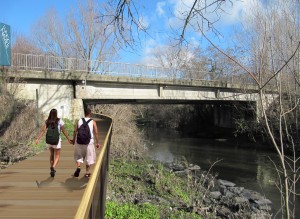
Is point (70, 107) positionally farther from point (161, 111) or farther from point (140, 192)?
point (161, 111)

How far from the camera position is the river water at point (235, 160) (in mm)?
18250

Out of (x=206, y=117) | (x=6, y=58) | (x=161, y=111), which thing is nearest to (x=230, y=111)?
(x=206, y=117)

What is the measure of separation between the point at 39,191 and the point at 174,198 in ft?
21.8

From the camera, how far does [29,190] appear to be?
744 cm

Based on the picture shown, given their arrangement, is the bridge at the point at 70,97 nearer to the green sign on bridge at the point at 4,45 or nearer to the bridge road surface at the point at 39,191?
the bridge road surface at the point at 39,191

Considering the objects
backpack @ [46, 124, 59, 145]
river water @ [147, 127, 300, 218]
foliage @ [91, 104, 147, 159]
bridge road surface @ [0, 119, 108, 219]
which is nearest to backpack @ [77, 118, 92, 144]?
backpack @ [46, 124, 59, 145]

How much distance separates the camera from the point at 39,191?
7332 mm

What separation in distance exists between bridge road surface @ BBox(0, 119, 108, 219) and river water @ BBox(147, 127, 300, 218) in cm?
581

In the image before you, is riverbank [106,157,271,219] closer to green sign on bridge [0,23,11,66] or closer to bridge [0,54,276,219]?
bridge [0,54,276,219]

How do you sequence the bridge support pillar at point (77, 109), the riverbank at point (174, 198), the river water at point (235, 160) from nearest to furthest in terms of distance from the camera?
the riverbank at point (174, 198) < the river water at point (235, 160) < the bridge support pillar at point (77, 109)

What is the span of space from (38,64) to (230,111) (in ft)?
89.8

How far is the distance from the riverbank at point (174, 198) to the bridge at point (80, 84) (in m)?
6.68

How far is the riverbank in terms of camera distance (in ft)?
35.1

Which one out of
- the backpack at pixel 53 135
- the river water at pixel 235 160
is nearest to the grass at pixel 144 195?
the river water at pixel 235 160
